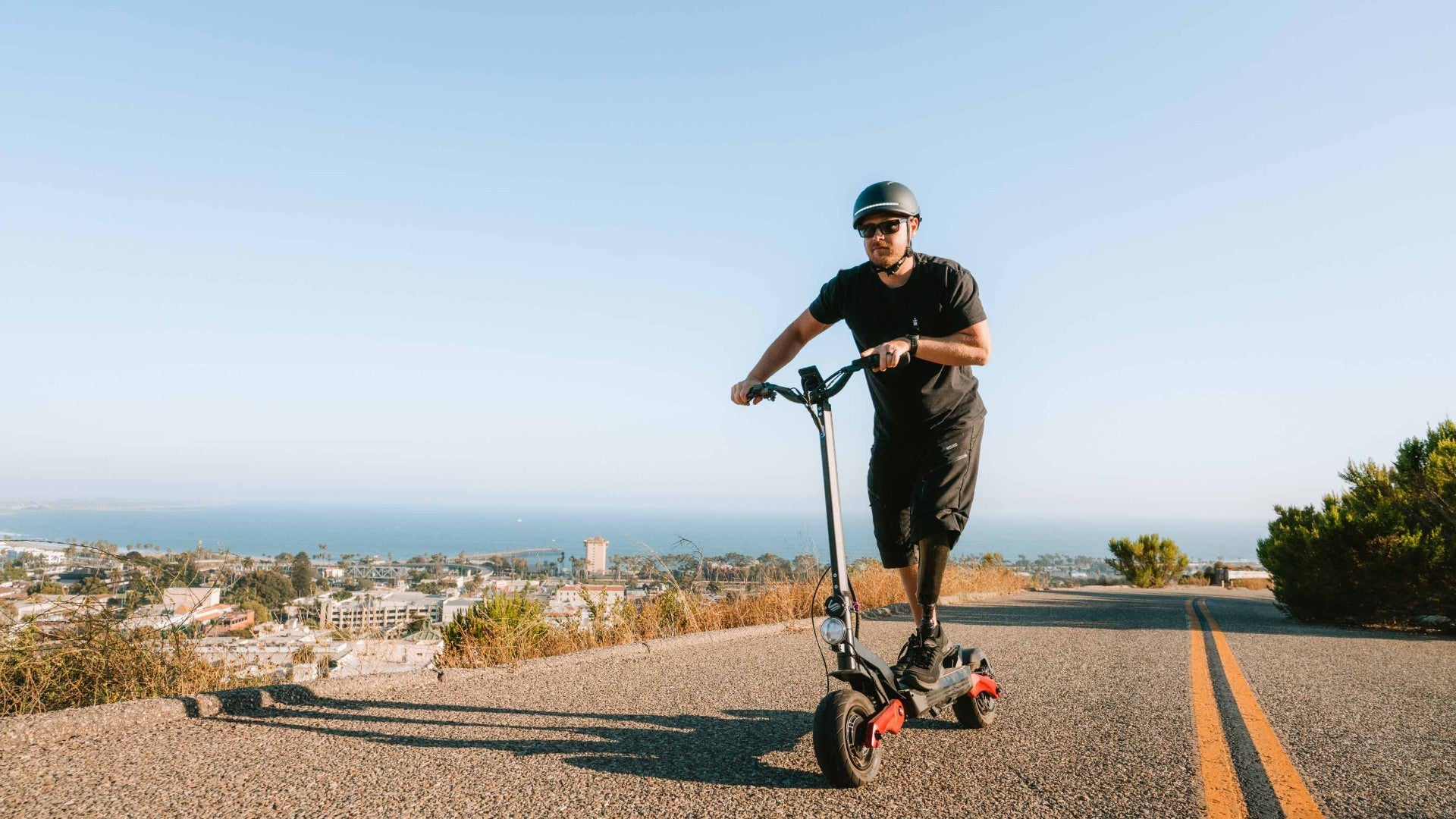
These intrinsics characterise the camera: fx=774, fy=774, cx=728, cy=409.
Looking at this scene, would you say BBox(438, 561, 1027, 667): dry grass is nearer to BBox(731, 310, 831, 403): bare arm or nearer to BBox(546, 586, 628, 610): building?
BBox(546, 586, 628, 610): building

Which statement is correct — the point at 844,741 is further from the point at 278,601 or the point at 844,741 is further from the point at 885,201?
the point at 278,601

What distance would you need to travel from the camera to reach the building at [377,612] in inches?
210

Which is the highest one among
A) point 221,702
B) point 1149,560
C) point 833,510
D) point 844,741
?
point 833,510

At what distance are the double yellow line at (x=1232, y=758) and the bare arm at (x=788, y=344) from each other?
227 cm

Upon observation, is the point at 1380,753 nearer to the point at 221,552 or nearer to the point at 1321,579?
the point at 221,552

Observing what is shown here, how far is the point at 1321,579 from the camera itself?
8.95 m

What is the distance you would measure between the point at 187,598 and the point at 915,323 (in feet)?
13.6

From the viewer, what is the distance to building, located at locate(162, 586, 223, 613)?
418 centimetres

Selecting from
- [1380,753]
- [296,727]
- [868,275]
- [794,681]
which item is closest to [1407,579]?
[1380,753]

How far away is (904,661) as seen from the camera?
10.1 feet

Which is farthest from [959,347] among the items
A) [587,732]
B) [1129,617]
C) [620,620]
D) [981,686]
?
[1129,617]

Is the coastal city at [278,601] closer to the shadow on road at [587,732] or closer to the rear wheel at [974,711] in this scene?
the shadow on road at [587,732]

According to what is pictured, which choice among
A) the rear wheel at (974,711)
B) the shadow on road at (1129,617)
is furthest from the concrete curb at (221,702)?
the shadow on road at (1129,617)

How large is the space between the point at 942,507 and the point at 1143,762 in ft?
3.78
